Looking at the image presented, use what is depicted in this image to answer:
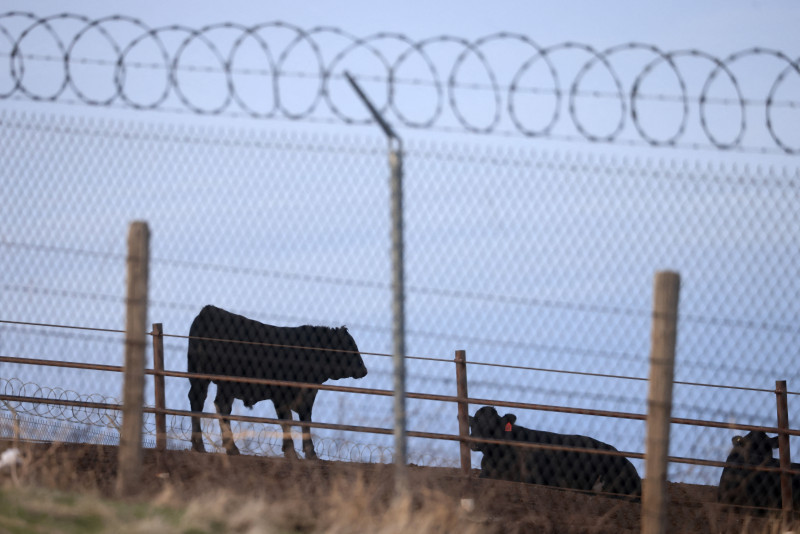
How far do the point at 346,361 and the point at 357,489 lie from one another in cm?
610

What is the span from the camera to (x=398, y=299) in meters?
4.73

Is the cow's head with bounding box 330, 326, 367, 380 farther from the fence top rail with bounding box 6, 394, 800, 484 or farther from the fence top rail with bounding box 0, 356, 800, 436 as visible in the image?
the fence top rail with bounding box 0, 356, 800, 436

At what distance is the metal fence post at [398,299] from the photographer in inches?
185

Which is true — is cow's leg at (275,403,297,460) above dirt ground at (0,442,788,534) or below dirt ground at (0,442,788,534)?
above

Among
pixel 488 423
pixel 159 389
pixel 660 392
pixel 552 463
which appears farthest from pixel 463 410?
pixel 660 392

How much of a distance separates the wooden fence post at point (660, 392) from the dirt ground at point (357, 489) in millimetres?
928

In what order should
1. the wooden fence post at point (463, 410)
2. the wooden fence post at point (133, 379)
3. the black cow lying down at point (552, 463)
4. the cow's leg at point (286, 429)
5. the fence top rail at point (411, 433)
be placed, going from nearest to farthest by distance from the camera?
the wooden fence post at point (133, 379), the fence top rail at point (411, 433), the wooden fence post at point (463, 410), the cow's leg at point (286, 429), the black cow lying down at point (552, 463)

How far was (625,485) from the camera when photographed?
880cm

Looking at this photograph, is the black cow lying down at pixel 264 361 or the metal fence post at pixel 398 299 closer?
the metal fence post at pixel 398 299

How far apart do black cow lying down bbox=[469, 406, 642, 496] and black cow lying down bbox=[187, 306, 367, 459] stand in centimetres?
170

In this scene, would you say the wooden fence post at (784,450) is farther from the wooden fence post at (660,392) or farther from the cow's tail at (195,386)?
the cow's tail at (195,386)

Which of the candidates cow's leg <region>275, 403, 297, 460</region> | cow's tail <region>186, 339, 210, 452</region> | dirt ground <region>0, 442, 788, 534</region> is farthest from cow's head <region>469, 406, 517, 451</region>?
cow's tail <region>186, 339, 210, 452</region>

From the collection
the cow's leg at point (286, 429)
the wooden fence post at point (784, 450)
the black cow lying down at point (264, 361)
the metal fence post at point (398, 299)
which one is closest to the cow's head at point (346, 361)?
the black cow lying down at point (264, 361)

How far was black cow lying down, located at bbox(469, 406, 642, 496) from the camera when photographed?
8.59 meters
